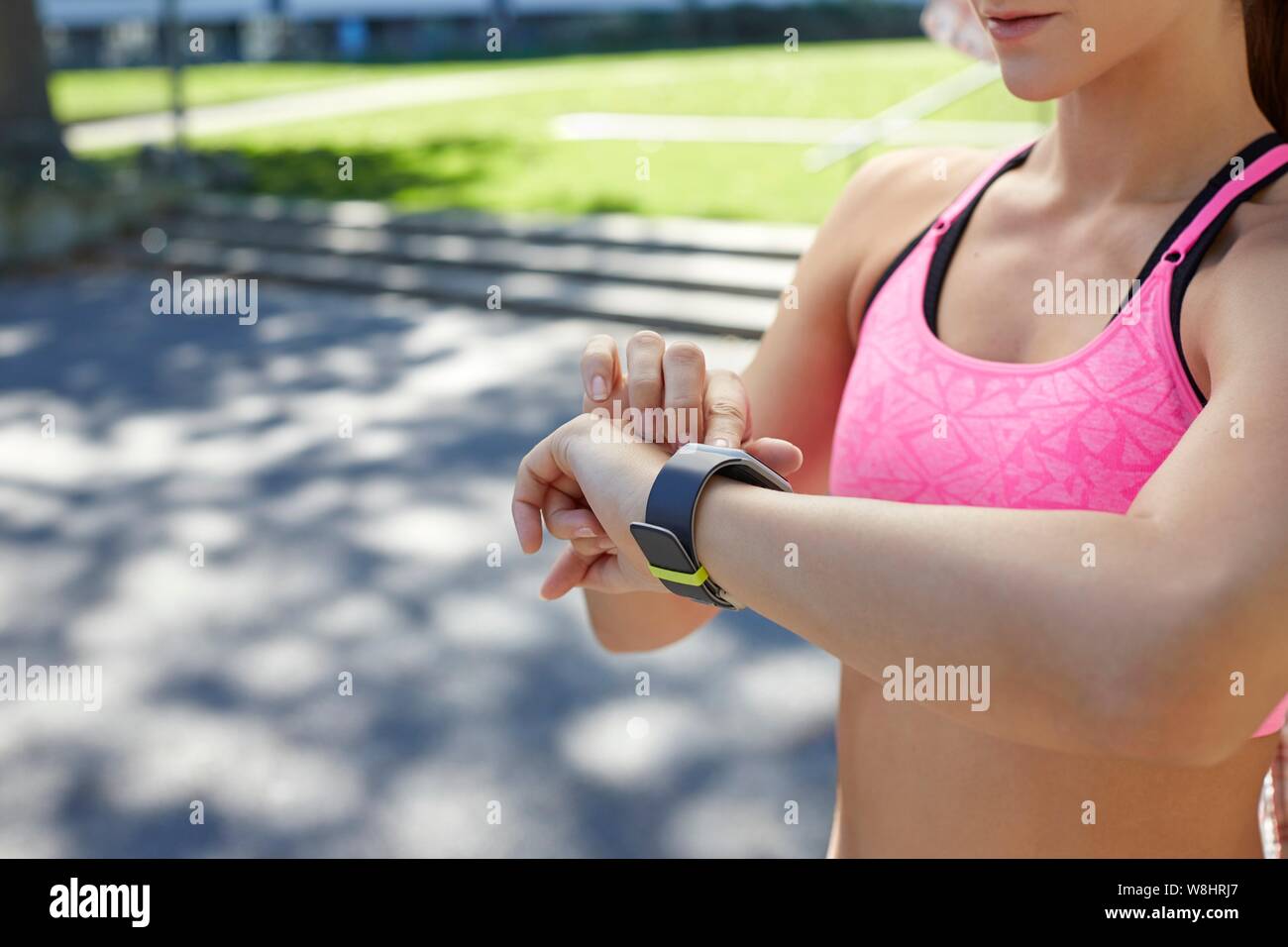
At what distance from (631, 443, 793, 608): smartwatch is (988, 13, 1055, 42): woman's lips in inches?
18.9

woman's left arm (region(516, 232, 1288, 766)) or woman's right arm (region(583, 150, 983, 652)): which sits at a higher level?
woman's right arm (region(583, 150, 983, 652))

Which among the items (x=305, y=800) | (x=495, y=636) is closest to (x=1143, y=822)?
(x=305, y=800)

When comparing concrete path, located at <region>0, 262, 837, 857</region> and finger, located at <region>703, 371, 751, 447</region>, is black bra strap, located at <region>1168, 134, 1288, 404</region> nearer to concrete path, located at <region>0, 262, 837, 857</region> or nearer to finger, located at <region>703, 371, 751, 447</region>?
finger, located at <region>703, 371, 751, 447</region>

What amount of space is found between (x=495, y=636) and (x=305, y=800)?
1.22 m

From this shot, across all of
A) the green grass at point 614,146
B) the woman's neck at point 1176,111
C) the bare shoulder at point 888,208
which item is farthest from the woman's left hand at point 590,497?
the green grass at point 614,146

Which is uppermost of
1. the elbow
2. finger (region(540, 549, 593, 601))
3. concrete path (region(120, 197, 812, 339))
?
concrete path (region(120, 197, 812, 339))

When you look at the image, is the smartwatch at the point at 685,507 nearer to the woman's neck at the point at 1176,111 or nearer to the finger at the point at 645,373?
the finger at the point at 645,373

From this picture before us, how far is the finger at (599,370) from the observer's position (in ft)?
4.57

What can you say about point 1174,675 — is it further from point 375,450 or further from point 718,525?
point 375,450

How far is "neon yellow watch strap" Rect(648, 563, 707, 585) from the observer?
1204 millimetres

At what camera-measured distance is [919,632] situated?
1.04 m

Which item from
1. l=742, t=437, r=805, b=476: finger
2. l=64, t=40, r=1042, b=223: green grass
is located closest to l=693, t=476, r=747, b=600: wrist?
l=742, t=437, r=805, b=476: finger

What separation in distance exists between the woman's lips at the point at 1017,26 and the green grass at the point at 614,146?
9082 millimetres

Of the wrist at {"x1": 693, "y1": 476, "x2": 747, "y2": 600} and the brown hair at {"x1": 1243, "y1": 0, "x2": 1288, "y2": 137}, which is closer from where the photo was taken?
the wrist at {"x1": 693, "y1": 476, "x2": 747, "y2": 600}
